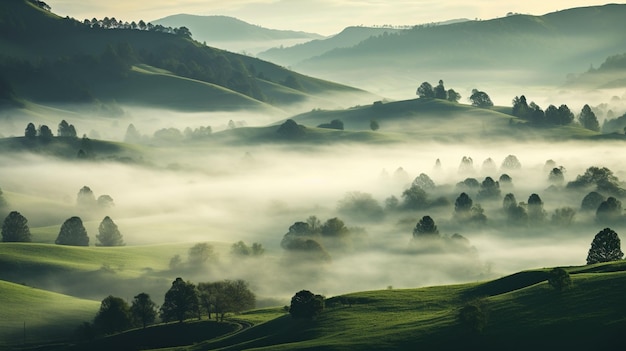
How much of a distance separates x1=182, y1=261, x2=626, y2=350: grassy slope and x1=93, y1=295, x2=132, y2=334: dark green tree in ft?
83.1

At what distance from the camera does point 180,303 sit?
16012 centimetres

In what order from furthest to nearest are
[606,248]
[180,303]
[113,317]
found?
1. [606,248]
2. [113,317]
3. [180,303]

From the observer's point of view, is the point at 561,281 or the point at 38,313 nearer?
the point at 561,281

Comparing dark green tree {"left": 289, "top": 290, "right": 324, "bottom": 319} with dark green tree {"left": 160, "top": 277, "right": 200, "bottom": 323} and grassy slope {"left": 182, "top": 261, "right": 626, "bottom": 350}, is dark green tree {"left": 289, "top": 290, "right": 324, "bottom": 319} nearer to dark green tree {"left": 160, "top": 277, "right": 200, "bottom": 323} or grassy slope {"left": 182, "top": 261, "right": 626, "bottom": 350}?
grassy slope {"left": 182, "top": 261, "right": 626, "bottom": 350}

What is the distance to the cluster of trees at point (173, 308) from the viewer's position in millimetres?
160625

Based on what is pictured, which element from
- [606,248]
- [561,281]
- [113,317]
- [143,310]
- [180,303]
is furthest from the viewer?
[606,248]

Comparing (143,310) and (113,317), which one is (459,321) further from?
(113,317)

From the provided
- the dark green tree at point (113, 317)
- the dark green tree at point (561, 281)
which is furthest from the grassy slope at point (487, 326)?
the dark green tree at point (113, 317)

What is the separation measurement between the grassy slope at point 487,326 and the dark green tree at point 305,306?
4.45 ft

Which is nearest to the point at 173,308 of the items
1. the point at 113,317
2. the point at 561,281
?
the point at 113,317

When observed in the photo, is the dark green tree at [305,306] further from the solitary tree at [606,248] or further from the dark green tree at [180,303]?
the solitary tree at [606,248]

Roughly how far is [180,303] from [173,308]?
1.87 m

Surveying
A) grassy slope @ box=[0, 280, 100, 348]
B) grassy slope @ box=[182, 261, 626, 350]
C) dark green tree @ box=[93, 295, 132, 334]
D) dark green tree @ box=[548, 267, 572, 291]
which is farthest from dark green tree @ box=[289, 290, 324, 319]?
grassy slope @ box=[0, 280, 100, 348]

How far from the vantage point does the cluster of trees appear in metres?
161
